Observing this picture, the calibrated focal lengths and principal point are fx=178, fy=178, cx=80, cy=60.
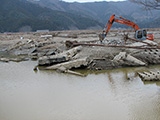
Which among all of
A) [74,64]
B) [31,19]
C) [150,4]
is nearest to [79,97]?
[74,64]

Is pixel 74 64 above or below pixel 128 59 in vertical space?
below

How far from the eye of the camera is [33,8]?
4978 inches

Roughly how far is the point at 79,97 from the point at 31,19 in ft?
315

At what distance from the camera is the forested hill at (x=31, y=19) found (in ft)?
306

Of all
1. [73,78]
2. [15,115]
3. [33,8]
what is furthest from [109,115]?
[33,8]

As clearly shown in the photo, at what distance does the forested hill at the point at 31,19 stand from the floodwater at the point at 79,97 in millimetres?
87543

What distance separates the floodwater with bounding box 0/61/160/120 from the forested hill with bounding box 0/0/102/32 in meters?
87.5

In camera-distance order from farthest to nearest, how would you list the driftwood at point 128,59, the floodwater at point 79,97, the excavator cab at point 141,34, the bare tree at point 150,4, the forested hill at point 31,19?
the forested hill at point 31,19
the excavator cab at point 141,34
the driftwood at point 128,59
the bare tree at point 150,4
the floodwater at point 79,97

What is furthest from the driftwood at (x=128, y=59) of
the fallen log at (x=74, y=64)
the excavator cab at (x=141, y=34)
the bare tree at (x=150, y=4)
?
the excavator cab at (x=141, y=34)

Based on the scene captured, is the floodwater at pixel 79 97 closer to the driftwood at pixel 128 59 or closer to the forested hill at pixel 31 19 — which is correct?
the driftwood at pixel 128 59

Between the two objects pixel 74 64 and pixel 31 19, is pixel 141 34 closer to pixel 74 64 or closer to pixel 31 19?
pixel 74 64

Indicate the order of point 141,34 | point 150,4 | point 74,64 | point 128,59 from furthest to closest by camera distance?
point 141,34 → point 128,59 → point 74,64 → point 150,4

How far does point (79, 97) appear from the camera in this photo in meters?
7.41

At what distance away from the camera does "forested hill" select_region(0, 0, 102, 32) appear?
93312 mm
